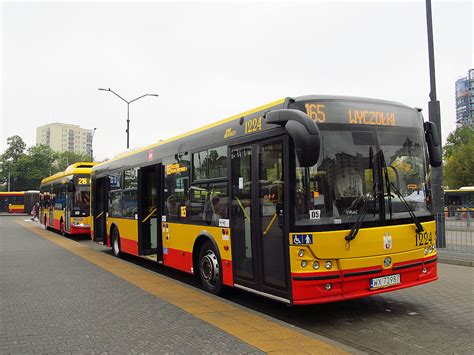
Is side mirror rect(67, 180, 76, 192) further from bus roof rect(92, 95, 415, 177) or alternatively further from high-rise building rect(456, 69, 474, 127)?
high-rise building rect(456, 69, 474, 127)

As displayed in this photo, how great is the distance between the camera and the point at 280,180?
229 inches

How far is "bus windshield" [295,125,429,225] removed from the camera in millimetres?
5527

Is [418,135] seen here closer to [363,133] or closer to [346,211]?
[363,133]

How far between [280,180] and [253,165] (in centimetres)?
75

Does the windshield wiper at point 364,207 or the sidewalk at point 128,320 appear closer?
the sidewalk at point 128,320

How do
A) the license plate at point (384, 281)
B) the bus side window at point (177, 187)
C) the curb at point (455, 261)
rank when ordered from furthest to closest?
the curb at point (455, 261) < the bus side window at point (177, 187) < the license plate at point (384, 281)

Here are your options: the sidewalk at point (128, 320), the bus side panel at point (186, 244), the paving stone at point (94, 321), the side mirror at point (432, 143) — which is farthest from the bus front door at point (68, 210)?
the side mirror at point (432, 143)

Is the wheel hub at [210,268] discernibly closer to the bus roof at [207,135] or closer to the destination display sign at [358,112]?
the bus roof at [207,135]

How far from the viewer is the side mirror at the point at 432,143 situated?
677 cm

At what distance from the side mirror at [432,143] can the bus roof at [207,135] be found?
479 millimetres

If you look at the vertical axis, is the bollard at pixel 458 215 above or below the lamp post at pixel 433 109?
below

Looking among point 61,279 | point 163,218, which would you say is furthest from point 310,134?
point 61,279

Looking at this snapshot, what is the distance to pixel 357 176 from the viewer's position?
5758mm

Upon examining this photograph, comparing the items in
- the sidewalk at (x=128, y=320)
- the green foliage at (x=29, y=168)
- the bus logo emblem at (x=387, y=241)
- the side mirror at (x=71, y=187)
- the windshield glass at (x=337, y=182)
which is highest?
the green foliage at (x=29, y=168)
